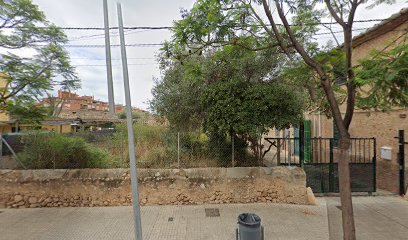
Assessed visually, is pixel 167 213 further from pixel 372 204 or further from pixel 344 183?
pixel 372 204

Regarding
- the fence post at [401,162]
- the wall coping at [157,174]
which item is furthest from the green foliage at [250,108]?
the fence post at [401,162]

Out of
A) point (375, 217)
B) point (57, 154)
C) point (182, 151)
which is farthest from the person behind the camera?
point (182, 151)

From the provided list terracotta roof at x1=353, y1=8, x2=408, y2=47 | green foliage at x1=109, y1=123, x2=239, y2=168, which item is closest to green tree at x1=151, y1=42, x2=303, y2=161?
green foliage at x1=109, y1=123, x2=239, y2=168

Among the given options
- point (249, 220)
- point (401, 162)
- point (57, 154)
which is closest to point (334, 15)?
point (249, 220)

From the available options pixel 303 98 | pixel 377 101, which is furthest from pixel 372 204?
pixel 377 101

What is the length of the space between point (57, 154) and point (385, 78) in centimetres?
771

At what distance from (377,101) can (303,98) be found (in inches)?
181

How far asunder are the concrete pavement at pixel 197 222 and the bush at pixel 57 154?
4.14ft

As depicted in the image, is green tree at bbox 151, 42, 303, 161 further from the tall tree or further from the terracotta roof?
the terracotta roof

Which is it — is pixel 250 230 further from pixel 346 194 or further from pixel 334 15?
pixel 334 15

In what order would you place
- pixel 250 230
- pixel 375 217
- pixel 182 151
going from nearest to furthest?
pixel 250 230
pixel 375 217
pixel 182 151

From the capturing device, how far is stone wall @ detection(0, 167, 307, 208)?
6254mm

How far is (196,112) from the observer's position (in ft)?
25.4

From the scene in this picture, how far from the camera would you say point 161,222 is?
5.35 metres
